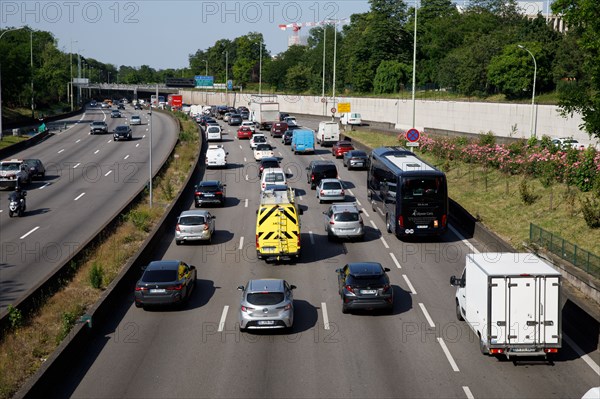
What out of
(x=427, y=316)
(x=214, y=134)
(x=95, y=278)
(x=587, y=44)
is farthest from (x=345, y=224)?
(x=214, y=134)

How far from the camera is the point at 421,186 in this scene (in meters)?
33.7

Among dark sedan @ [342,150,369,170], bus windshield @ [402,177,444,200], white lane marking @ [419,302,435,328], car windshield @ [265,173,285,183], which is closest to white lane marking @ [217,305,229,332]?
white lane marking @ [419,302,435,328]

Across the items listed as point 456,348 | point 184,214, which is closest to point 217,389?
point 456,348

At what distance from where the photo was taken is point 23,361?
19.2 meters

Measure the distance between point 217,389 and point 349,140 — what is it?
54.7 meters

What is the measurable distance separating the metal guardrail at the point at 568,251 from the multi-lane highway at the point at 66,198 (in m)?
20.8

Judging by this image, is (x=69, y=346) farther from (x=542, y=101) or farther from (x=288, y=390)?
(x=542, y=101)

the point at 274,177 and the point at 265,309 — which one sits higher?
the point at 274,177

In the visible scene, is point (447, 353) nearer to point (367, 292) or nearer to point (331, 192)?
point (367, 292)

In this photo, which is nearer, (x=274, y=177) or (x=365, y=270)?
(x=365, y=270)

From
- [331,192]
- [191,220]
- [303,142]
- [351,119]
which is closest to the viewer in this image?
[191,220]

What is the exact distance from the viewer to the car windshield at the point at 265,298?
22073mm

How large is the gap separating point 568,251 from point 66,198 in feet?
114

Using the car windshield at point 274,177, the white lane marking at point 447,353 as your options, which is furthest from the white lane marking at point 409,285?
the car windshield at point 274,177
